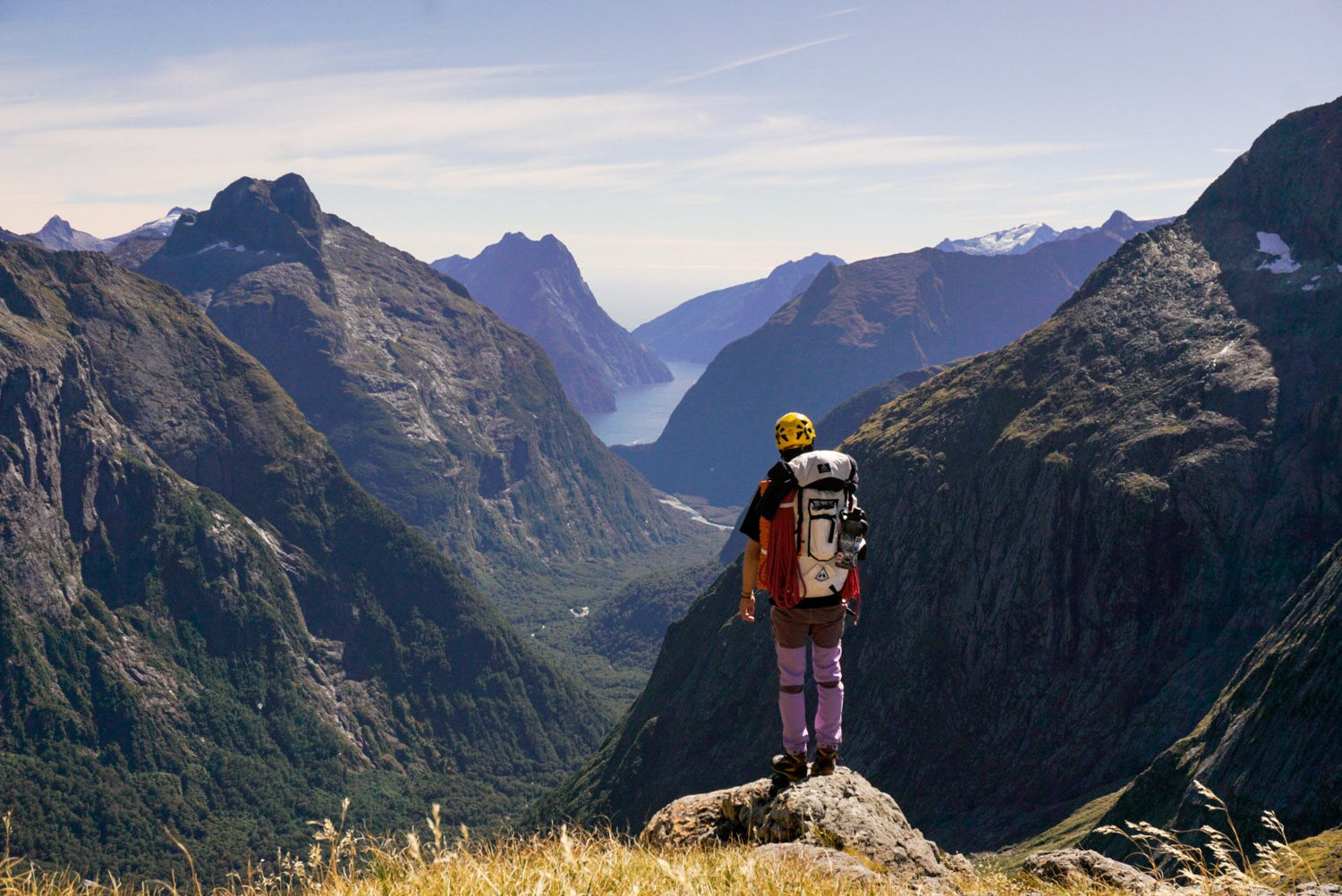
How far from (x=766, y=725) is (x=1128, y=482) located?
60.7m

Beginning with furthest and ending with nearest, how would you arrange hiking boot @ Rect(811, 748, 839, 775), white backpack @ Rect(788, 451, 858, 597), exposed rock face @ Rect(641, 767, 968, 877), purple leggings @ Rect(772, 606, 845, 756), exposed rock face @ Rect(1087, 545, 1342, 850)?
exposed rock face @ Rect(1087, 545, 1342, 850) → hiking boot @ Rect(811, 748, 839, 775) → purple leggings @ Rect(772, 606, 845, 756) → white backpack @ Rect(788, 451, 858, 597) → exposed rock face @ Rect(641, 767, 968, 877)

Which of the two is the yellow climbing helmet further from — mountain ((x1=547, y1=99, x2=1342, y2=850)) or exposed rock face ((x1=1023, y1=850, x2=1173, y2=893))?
mountain ((x1=547, y1=99, x2=1342, y2=850))

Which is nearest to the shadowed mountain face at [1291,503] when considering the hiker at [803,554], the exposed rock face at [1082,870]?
the exposed rock face at [1082,870]

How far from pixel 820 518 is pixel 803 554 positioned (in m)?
0.79

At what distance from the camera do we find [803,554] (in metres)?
18.8

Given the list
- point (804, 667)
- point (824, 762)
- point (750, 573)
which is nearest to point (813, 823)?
point (824, 762)

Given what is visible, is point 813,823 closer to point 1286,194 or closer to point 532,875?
point 532,875

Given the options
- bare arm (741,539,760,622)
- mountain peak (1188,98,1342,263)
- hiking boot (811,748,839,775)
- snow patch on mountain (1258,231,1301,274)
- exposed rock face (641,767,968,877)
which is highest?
mountain peak (1188,98,1342,263)

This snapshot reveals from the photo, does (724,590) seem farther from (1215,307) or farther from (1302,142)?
(1302,142)

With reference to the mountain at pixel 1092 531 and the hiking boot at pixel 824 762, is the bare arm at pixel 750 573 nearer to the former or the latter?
the hiking boot at pixel 824 762

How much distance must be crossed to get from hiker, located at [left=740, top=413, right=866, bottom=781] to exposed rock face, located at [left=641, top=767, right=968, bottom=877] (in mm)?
890

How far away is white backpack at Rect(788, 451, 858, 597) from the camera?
1870 cm

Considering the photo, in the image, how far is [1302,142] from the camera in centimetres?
14112

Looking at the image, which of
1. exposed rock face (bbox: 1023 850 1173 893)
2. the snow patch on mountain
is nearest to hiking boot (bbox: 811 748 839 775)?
exposed rock face (bbox: 1023 850 1173 893)
